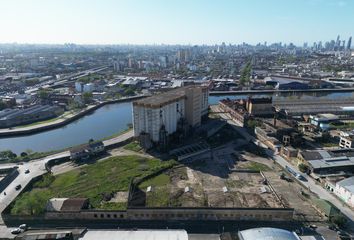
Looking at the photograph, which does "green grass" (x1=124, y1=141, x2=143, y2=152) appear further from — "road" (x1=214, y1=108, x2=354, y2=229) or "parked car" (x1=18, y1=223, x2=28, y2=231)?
"parked car" (x1=18, y1=223, x2=28, y2=231)

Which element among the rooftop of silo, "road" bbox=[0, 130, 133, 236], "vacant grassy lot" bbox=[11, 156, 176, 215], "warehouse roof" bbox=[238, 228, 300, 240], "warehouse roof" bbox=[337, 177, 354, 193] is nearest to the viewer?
"warehouse roof" bbox=[238, 228, 300, 240]

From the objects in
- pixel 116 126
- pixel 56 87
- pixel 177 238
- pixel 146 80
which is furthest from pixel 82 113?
pixel 177 238

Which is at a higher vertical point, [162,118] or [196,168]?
[162,118]

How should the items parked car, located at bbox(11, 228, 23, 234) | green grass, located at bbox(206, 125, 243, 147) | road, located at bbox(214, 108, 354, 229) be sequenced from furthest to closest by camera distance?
green grass, located at bbox(206, 125, 243, 147), road, located at bbox(214, 108, 354, 229), parked car, located at bbox(11, 228, 23, 234)

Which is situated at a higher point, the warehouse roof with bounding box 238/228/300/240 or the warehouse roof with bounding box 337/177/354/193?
the warehouse roof with bounding box 238/228/300/240

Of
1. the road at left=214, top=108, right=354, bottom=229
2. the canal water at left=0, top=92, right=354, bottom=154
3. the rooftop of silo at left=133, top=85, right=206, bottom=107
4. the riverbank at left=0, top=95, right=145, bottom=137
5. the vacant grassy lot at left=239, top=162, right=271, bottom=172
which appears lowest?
the canal water at left=0, top=92, right=354, bottom=154

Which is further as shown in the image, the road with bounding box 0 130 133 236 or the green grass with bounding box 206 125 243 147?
the green grass with bounding box 206 125 243 147

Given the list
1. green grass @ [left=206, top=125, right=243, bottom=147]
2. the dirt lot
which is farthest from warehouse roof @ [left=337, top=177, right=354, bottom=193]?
green grass @ [left=206, top=125, right=243, bottom=147]

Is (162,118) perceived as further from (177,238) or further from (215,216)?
(177,238)
